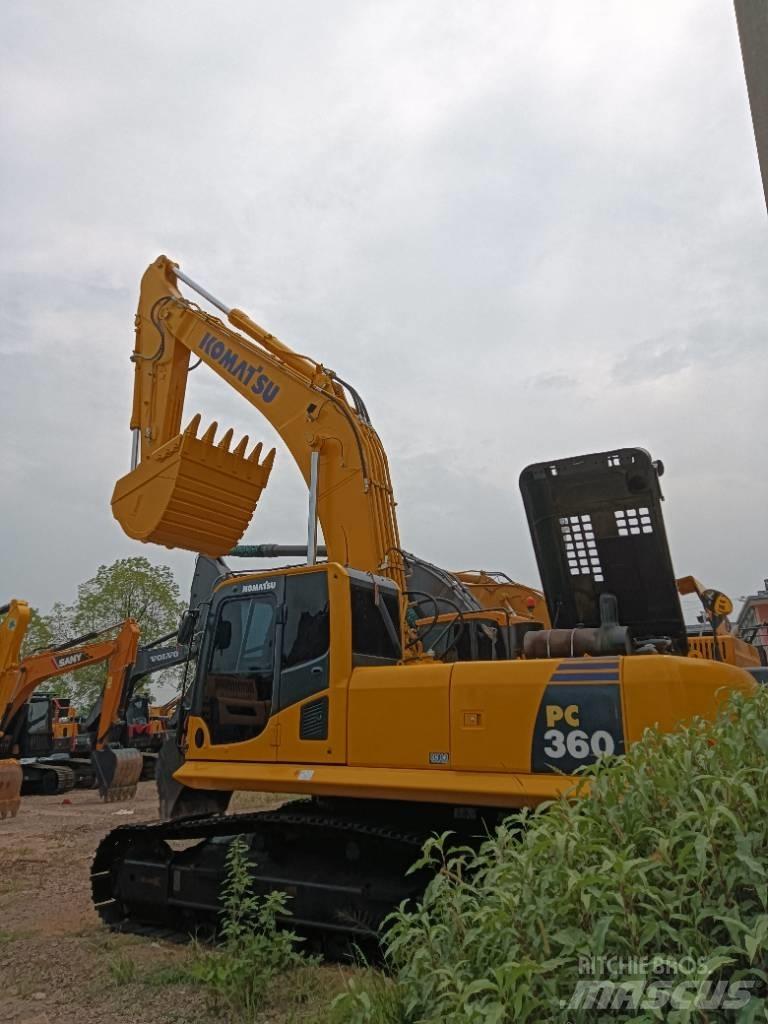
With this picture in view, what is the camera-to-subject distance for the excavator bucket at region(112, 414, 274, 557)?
771 centimetres

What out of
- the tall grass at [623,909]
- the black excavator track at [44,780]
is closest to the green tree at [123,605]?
the black excavator track at [44,780]

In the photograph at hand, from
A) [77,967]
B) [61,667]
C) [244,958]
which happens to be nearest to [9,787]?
[61,667]

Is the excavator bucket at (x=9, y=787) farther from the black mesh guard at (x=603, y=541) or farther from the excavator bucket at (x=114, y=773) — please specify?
the black mesh guard at (x=603, y=541)

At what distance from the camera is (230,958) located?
459cm

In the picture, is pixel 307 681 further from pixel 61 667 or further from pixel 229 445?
pixel 61 667

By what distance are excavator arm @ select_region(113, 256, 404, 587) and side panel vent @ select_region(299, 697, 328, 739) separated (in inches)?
68.5

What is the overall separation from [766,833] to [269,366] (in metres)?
6.35

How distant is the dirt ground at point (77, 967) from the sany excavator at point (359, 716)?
410 mm

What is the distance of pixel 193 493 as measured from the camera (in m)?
7.80

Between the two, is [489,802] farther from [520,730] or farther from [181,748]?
[181,748]

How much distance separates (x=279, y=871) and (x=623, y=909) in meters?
3.68

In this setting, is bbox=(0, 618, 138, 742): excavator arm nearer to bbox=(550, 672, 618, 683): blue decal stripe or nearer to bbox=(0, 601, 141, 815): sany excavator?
bbox=(0, 601, 141, 815): sany excavator

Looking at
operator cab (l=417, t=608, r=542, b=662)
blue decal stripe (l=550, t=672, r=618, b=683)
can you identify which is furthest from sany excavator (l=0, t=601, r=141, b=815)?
blue decal stripe (l=550, t=672, r=618, b=683)

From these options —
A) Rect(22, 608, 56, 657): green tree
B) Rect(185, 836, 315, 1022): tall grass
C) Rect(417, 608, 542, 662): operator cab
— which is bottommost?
Rect(185, 836, 315, 1022): tall grass
